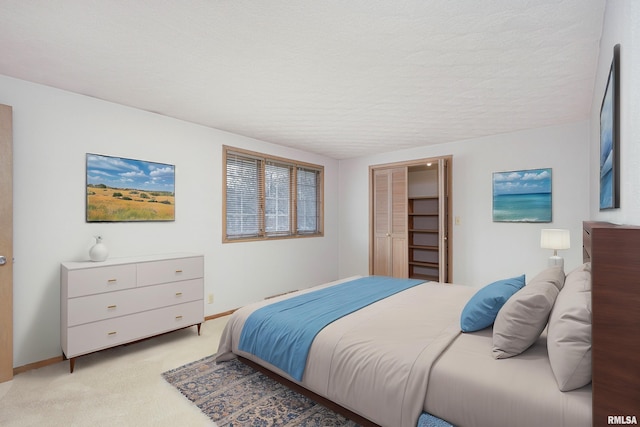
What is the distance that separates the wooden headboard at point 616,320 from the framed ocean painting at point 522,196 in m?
3.47

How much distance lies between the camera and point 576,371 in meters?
1.29

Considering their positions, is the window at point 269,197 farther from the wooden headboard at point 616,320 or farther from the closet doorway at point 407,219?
the wooden headboard at point 616,320

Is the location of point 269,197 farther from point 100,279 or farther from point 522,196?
point 522,196

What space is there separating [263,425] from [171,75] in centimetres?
267

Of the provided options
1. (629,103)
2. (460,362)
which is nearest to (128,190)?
(460,362)

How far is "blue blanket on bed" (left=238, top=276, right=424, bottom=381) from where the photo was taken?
6.95 feet

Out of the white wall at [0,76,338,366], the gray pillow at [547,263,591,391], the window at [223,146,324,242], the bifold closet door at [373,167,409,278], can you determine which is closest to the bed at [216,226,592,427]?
the gray pillow at [547,263,591,391]

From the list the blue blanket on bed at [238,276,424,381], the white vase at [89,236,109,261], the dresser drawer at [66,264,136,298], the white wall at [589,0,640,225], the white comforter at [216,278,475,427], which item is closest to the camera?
the white wall at [589,0,640,225]

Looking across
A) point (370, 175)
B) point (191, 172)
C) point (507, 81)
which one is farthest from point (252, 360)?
point (370, 175)

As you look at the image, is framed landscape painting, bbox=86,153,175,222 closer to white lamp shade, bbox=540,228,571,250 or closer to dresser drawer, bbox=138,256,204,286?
dresser drawer, bbox=138,256,204,286

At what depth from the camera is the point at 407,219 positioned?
5.00 m

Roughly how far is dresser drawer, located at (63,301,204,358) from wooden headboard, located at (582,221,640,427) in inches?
130

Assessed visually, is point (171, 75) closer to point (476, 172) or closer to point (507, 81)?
point (507, 81)

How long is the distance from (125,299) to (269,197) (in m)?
2.44
